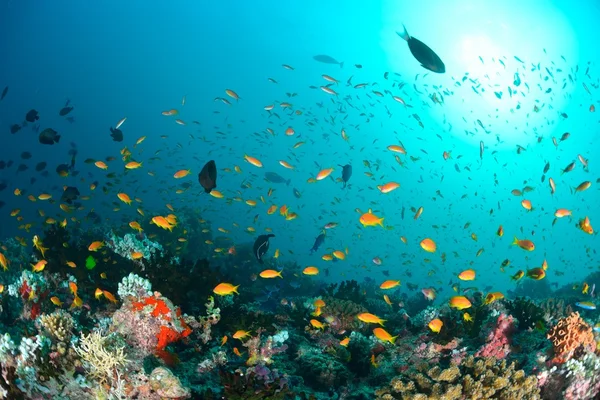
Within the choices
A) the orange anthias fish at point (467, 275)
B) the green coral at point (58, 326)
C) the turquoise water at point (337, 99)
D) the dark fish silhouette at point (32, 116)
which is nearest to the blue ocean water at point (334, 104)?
the turquoise water at point (337, 99)

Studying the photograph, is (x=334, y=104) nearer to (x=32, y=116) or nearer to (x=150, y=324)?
(x=32, y=116)

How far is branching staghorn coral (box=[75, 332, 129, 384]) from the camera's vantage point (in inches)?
163

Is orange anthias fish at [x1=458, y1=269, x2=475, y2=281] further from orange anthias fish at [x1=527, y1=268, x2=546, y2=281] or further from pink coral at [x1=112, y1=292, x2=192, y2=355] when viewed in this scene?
pink coral at [x1=112, y1=292, x2=192, y2=355]

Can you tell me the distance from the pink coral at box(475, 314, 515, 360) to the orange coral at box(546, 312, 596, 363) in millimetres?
837

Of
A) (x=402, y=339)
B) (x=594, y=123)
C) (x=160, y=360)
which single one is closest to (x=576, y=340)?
(x=402, y=339)

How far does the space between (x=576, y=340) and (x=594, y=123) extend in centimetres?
8439

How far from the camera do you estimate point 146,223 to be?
20.4 metres

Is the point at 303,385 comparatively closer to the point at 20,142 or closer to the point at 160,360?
the point at 160,360

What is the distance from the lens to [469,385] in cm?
412

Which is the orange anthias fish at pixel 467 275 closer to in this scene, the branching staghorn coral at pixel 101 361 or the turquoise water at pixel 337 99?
the branching staghorn coral at pixel 101 361

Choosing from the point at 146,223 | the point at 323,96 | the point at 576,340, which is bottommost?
the point at 323,96

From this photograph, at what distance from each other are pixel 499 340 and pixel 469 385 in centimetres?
206

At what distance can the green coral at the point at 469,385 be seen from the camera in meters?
4.04

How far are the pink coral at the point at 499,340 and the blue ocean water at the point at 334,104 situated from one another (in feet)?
158
